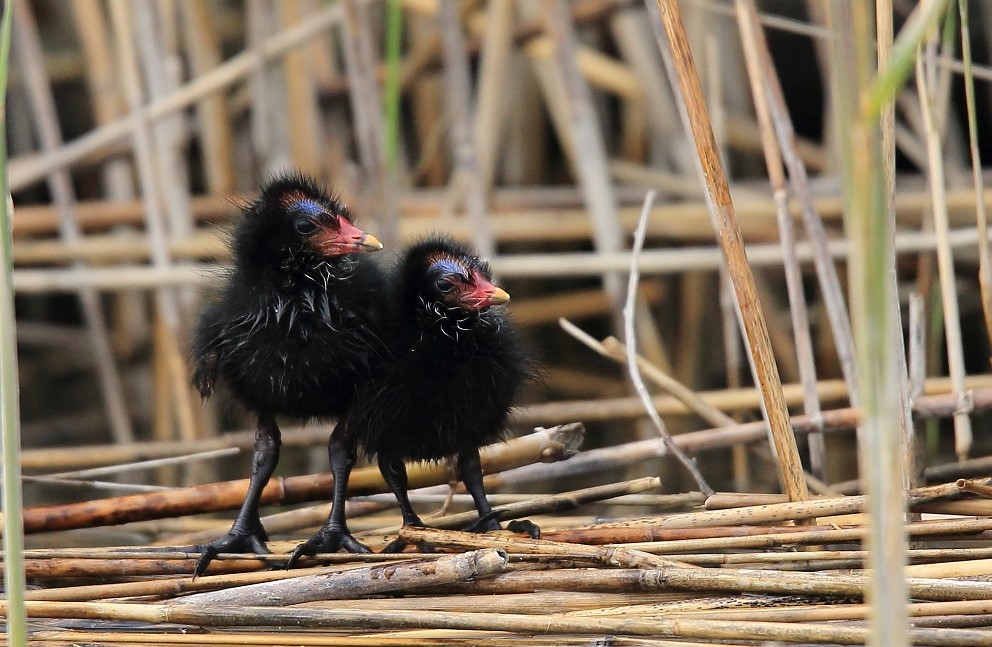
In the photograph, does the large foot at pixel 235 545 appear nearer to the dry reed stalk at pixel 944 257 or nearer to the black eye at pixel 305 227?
the black eye at pixel 305 227

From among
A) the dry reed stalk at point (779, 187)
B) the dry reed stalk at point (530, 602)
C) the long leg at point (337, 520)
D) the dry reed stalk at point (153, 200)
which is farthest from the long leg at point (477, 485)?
the dry reed stalk at point (153, 200)

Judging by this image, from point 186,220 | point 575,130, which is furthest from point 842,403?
point 186,220

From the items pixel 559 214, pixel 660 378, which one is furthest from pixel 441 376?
pixel 559 214

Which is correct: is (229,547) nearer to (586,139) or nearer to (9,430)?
(9,430)

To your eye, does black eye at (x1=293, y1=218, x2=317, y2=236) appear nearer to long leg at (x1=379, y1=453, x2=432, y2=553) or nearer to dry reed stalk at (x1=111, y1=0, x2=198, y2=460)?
long leg at (x1=379, y1=453, x2=432, y2=553)

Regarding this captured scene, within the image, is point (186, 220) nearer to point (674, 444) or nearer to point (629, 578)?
point (674, 444)
